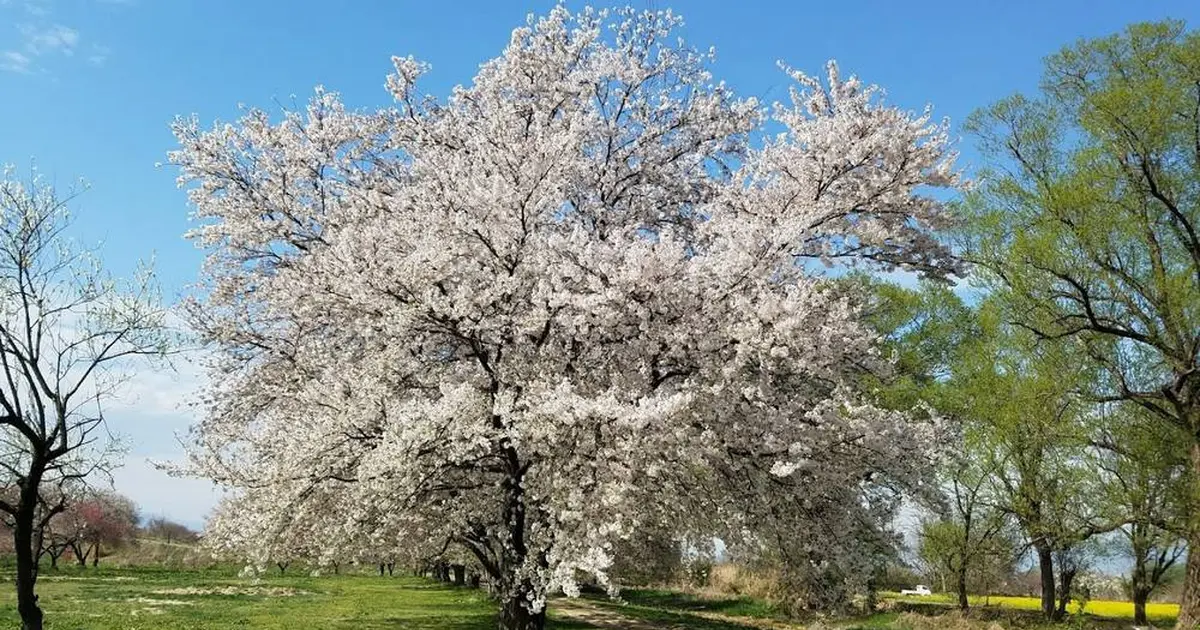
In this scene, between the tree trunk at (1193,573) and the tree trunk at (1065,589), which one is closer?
the tree trunk at (1193,573)

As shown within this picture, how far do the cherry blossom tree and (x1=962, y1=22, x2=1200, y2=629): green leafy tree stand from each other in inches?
351

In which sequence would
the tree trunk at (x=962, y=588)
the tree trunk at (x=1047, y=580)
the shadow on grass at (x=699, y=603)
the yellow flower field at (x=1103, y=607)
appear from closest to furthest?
the tree trunk at (x=1047, y=580) < the tree trunk at (x=962, y=588) < the shadow on grass at (x=699, y=603) < the yellow flower field at (x=1103, y=607)

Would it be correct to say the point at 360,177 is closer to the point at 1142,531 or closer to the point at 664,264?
the point at 664,264

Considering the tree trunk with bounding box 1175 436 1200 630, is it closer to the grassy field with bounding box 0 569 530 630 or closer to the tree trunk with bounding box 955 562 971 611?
the tree trunk with bounding box 955 562 971 611

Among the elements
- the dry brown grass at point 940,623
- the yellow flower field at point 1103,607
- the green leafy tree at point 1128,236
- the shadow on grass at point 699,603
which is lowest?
the shadow on grass at point 699,603

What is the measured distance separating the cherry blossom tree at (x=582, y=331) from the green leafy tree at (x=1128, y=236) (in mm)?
8926

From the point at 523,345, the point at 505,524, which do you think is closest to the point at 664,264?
the point at 523,345

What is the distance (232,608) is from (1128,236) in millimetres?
29694

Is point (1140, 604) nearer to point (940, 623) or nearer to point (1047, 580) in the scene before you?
point (1047, 580)

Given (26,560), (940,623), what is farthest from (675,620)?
(26,560)

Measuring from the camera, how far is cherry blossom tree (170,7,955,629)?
35.7 feet

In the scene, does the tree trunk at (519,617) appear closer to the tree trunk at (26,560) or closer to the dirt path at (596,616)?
A: the tree trunk at (26,560)

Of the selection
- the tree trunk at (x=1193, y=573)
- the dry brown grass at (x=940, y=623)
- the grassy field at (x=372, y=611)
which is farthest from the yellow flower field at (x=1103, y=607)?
the tree trunk at (x=1193, y=573)

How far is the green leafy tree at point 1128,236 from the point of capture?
2039 cm
